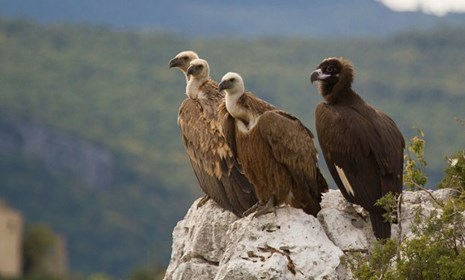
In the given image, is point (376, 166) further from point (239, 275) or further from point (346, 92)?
point (239, 275)

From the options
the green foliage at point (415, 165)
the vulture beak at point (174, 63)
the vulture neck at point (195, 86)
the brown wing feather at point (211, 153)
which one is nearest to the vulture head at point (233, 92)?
the brown wing feather at point (211, 153)

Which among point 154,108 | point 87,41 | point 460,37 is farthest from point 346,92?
point 87,41

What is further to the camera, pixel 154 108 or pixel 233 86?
pixel 154 108

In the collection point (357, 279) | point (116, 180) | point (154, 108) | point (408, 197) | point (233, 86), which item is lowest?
point (357, 279)

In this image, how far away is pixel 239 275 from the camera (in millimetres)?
11172

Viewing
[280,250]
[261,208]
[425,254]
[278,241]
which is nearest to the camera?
[425,254]

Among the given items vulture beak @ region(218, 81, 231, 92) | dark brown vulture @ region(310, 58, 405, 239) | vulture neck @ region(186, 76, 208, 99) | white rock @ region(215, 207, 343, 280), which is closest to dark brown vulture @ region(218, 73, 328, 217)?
vulture beak @ region(218, 81, 231, 92)

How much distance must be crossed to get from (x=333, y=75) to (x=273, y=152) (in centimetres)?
94

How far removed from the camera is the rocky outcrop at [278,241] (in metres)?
11.2

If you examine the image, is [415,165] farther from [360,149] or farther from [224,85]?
[224,85]

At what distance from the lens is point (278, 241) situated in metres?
11.6

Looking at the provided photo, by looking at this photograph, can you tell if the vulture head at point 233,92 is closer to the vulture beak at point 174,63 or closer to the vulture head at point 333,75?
the vulture head at point 333,75

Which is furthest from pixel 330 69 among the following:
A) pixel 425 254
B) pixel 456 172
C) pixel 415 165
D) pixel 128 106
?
pixel 128 106

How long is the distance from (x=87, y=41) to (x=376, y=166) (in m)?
127
